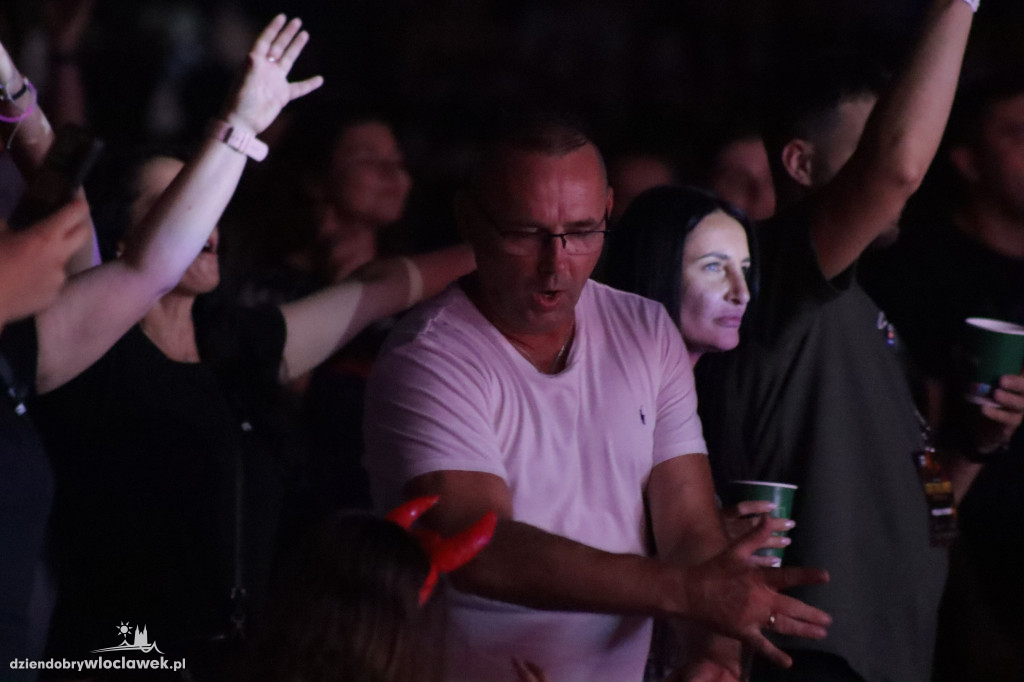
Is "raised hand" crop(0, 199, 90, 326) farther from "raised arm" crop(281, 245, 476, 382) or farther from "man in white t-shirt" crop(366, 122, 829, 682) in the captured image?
"raised arm" crop(281, 245, 476, 382)

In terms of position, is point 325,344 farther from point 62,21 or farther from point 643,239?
point 62,21

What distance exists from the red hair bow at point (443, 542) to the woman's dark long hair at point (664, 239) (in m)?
0.76

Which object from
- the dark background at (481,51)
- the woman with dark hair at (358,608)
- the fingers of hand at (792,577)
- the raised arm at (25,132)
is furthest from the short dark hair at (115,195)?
the dark background at (481,51)

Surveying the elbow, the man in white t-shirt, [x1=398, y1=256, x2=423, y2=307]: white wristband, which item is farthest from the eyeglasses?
[x1=398, y1=256, x2=423, y2=307]: white wristband

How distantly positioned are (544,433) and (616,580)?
297 millimetres

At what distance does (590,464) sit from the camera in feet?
6.44

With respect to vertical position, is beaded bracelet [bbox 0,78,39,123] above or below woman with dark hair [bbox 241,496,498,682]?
above

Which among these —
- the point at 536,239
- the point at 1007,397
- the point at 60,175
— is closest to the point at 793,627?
the point at 536,239

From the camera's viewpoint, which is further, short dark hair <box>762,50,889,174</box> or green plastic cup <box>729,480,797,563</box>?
short dark hair <box>762,50,889,174</box>

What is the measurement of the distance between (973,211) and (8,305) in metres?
2.67

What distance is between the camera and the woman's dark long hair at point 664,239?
229cm

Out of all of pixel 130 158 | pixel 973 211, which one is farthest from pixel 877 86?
pixel 130 158

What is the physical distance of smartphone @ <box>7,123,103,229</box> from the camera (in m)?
1.68

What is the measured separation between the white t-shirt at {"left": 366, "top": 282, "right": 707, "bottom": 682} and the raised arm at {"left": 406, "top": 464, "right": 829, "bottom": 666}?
0.30 ft
